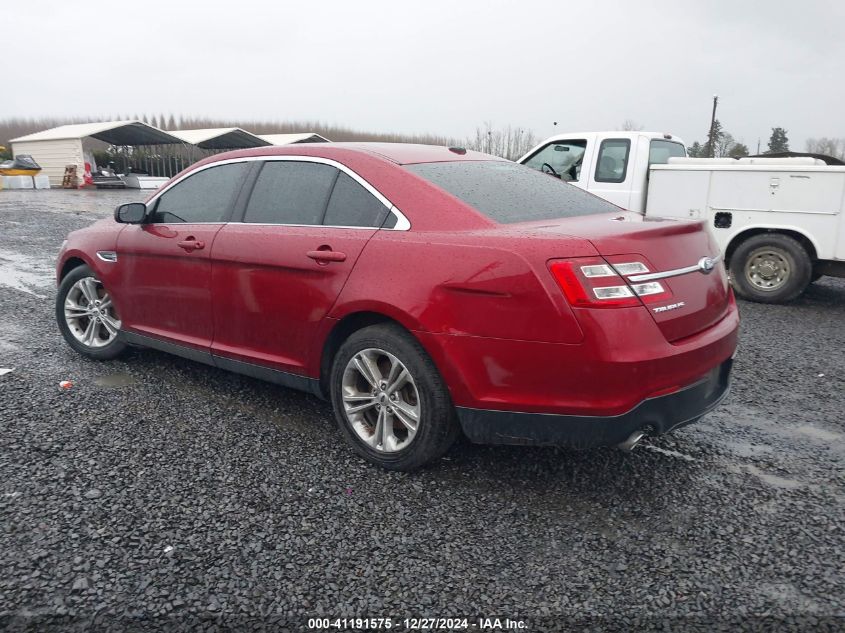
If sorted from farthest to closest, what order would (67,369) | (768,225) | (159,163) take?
(159,163), (768,225), (67,369)

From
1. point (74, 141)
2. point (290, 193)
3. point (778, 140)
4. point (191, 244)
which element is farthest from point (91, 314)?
point (778, 140)

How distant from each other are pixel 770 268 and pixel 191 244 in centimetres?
639

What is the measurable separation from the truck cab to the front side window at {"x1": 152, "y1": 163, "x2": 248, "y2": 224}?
5.33 metres

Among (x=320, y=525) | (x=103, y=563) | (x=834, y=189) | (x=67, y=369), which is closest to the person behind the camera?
(x=103, y=563)

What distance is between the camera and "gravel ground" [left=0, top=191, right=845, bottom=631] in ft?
7.86

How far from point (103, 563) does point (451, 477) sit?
1538 mm

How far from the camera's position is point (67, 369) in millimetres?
4895

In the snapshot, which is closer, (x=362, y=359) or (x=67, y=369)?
(x=362, y=359)

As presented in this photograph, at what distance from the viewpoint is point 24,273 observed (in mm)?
9180

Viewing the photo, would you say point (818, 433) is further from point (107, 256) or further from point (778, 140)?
point (778, 140)

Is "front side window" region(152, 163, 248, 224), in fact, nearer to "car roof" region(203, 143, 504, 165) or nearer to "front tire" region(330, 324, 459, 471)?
"car roof" region(203, 143, 504, 165)

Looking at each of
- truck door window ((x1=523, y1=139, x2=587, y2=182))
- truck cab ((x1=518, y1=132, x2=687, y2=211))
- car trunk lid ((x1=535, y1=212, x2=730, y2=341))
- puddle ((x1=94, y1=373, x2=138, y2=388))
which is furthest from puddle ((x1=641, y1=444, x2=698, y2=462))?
truck door window ((x1=523, y1=139, x2=587, y2=182))

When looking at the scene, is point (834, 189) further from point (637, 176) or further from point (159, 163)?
point (159, 163)

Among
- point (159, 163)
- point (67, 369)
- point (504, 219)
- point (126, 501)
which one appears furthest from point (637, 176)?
point (159, 163)
